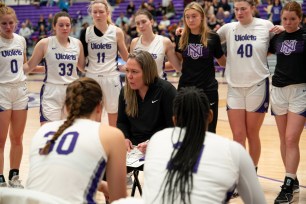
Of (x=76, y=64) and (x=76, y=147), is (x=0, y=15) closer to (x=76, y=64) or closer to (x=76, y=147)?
(x=76, y=64)

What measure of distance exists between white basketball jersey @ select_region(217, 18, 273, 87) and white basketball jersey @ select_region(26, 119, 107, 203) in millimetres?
2871

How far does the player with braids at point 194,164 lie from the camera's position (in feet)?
8.91

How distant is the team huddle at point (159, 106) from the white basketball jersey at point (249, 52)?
0.03ft

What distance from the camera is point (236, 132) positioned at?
5648 millimetres

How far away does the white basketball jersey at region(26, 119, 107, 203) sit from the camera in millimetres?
2869

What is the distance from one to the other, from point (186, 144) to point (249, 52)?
2.90 meters

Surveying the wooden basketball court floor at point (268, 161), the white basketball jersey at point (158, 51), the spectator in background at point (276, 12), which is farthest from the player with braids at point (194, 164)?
the spectator in background at point (276, 12)

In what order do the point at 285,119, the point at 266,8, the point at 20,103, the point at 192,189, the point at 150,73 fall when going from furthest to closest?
the point at 266,8 → the point at 20,103 → the point at 285,119 → the point at 150,73 → the point at 192,189

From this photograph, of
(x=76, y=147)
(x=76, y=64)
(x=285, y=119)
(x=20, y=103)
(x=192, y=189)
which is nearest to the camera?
(x=192, y=189)

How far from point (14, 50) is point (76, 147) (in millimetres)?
3151

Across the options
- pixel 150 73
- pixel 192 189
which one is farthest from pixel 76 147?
pixel 150 73

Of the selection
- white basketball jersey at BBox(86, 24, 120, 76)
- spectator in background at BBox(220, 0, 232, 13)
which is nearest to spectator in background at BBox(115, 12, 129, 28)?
spectator in background at BBox(220, 0, 232, 13)

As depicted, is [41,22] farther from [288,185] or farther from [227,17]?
[288,185]

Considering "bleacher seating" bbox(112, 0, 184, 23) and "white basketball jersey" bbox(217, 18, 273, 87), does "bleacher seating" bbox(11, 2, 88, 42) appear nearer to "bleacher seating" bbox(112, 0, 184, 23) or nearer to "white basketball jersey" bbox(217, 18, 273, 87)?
"bleacher seating" bbox(112, 0, 184, 23)
